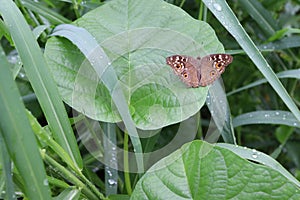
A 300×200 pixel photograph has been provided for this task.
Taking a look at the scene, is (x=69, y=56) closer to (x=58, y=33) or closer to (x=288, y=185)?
(x=58, y=33)

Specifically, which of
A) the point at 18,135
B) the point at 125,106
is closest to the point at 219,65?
the point at 125,106

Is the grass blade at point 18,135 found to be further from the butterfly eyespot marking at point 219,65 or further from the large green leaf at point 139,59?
the butterfly eyespot marking at point 219,65

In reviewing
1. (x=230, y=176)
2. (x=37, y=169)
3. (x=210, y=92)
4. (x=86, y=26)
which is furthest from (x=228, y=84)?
(x=37, y=169)

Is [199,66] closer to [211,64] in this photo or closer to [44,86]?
[211,64]

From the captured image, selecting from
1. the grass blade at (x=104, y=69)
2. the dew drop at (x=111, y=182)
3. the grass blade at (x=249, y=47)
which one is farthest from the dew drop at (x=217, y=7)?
the dew drop at (x=111, y=182)

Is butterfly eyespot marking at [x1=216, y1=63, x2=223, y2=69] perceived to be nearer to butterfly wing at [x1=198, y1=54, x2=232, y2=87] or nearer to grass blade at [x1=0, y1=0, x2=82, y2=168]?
butterfly wing at [x1=198, y1=54, x2=232, y2=87]
